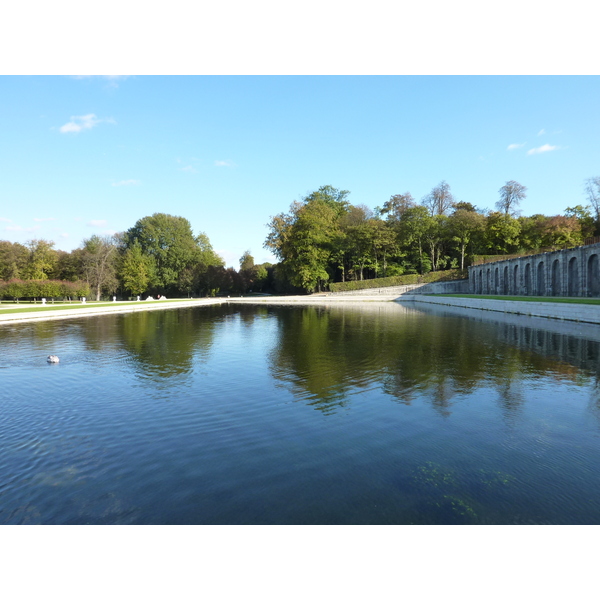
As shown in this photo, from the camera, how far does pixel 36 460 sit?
17.7 ft

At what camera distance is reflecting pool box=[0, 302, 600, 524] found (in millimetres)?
4164

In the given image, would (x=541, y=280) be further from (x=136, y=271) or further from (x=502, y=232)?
(x=136, y=271)

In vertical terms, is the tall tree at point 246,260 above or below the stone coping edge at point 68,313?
above

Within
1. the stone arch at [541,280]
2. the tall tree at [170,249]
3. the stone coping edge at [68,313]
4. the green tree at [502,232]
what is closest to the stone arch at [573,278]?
the stone arch at [541,280]

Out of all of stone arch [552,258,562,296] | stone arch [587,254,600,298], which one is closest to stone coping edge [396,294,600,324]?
stone arch [587,254,600,298]

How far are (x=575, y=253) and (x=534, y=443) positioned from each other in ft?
115

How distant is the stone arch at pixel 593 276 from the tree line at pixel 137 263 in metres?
56.4

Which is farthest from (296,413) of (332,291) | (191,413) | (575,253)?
(332,291)

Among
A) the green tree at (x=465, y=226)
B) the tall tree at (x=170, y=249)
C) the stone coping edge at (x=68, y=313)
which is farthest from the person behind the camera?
the tall tree at (x=170, y=249)

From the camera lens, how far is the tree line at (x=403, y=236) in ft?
189

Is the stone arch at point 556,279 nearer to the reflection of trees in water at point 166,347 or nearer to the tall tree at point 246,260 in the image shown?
the reflection of trees in water at point 166,347

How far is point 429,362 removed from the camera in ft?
38.3
